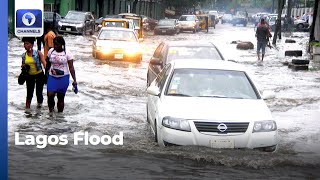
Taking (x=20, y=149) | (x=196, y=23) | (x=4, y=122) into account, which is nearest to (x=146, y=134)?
(x=20, y=149)

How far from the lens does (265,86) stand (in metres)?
21.1

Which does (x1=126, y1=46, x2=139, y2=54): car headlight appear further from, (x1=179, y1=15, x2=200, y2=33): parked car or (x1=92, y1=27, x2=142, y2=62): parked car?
(x1=179, y1=15, x2=200, y2=33): parked car

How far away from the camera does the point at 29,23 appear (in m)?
7.89

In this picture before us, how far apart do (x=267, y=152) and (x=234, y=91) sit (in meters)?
1.42

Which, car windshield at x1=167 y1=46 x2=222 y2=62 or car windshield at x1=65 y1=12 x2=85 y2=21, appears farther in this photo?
car windshield at x1=65 y1=12 x2=85 y2=21

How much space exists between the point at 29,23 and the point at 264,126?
355 cm

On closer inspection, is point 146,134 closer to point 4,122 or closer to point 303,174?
point 303,174

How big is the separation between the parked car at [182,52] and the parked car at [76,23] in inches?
1157

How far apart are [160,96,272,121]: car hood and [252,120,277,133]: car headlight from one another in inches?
3.0

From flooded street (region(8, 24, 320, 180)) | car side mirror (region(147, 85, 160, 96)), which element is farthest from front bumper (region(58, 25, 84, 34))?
car side mirror (region(147, 85, 160, 96))

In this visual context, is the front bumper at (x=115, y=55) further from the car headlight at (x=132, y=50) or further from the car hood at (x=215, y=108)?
the car hood at (x=215, y=108)

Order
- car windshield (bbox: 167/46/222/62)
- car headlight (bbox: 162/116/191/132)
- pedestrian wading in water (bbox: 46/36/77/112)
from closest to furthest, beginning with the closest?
car headlight (bbox: 162/116/191/132), pedestrian wading in water (bbox: 46/36/77/112), car windshield (bbox: 167/46/222/62)

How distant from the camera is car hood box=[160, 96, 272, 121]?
9.30 m

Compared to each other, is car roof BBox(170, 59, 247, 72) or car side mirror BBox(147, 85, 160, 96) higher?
car roof BBox(170, 59, 247, 72)
